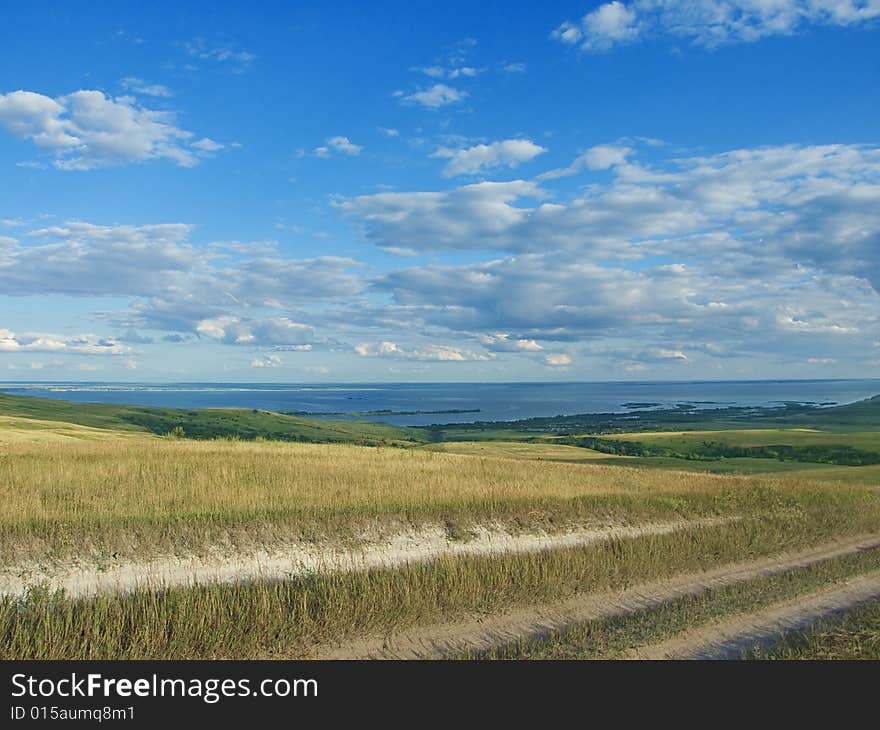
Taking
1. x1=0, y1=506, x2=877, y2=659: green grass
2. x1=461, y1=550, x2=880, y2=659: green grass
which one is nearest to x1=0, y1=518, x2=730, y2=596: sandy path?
x1=0, y1=506, x2=877, y2=659: green grass

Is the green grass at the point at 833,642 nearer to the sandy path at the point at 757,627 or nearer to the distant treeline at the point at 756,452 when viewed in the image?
the sandy path at the point at 757,627

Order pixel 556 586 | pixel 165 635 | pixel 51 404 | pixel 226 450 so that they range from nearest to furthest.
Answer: pixel 165 635
pixel 556 586
pixel 226 450
pixel 51 404

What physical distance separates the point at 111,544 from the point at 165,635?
4325 mm

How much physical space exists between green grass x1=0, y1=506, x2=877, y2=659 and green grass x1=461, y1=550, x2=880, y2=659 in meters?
1.19

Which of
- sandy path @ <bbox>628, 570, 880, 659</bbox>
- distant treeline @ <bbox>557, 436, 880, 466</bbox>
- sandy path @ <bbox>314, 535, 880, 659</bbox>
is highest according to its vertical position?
sandy path @ <bbox>628, 570, 880, 659</bbox>

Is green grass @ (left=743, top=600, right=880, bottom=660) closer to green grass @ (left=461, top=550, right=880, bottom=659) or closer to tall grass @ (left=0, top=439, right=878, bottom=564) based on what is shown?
green grass @ (left=461, top=550, right=880, bottom=659)

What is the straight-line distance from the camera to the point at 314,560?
1206cm

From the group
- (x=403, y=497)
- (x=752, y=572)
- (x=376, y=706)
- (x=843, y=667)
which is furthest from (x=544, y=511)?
(x=376, y=706)

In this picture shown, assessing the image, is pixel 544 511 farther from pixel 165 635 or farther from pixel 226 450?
pixel 226 450

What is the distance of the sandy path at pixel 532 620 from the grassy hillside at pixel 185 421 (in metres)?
57.6

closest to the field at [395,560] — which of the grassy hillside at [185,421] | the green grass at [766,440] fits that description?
the green grass at [766,440]

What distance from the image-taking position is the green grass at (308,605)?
754 cm

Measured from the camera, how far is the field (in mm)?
8062

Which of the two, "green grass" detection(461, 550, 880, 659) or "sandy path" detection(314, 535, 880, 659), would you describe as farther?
"sandy path" detection(314, 535, 880, 659)
